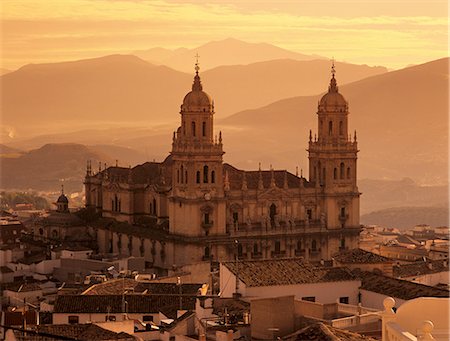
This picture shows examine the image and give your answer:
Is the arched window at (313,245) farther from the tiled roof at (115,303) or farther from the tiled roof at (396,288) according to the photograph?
the tiled roof at (396,288)

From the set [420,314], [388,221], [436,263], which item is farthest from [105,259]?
[388,221]

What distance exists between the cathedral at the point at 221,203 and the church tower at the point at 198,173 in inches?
1.9

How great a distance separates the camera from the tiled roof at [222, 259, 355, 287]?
41.5 metres

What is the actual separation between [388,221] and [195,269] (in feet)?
318

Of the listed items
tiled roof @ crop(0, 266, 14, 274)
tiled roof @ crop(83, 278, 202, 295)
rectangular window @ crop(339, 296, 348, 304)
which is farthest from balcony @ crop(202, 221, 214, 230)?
rectangular window @ crop(339, 296, 348, 304)

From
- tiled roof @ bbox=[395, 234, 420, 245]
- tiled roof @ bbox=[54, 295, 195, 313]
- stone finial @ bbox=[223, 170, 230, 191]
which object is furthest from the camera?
tiled roof @ bbox=[395, 234, 420, 245]

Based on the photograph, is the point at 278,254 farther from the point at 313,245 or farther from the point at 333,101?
the point at 333,101

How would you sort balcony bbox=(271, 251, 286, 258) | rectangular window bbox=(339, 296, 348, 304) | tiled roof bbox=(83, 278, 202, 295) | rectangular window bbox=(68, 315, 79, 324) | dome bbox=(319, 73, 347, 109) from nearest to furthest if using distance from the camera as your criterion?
rectangular window bbox=(339, 296, 348, 304) < rectangular window bbox=(68, 315, 79, 324) < tiled roof bbox=(83, 278, 202, 295) < balcony bbox=(271, 251, 286, 258) < dome bbox=(319, 73, 347, 109)

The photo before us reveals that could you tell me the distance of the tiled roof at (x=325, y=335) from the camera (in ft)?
87.4

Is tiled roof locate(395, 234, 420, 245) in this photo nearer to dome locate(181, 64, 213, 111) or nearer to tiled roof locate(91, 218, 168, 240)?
tiled roof locate(91, 218, 168, 240)

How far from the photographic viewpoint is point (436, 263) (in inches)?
2537

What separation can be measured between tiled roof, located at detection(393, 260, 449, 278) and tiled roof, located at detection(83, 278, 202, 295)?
7579 millimetres

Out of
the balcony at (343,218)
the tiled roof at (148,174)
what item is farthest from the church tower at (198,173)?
the balcony at (343,218)

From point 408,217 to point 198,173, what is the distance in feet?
291
